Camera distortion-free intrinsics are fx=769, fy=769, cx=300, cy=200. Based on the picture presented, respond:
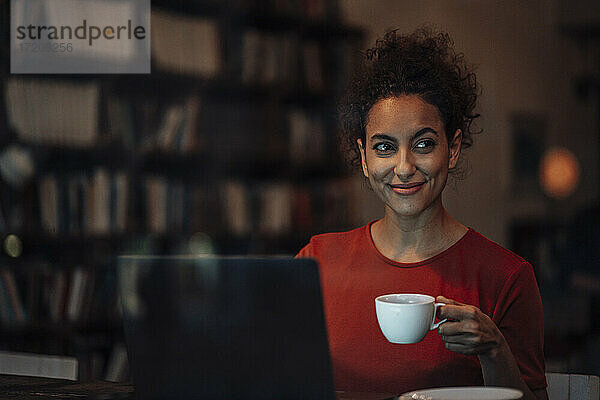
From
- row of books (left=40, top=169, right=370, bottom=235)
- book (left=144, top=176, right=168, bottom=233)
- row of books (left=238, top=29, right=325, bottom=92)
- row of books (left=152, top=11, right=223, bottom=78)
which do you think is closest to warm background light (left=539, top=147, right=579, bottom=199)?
row of books (left=40, top=169, right=370, bottom=235)

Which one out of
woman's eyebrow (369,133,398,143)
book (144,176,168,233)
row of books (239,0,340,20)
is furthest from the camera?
book (144,176,168,233)

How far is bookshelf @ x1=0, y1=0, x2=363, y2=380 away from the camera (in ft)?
8.52

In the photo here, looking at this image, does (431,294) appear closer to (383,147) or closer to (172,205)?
(383,147)

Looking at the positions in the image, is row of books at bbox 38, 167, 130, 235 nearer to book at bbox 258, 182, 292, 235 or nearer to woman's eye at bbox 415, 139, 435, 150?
book at bbox 258, 182, 292, 235

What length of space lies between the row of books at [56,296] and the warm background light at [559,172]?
1.51 metres

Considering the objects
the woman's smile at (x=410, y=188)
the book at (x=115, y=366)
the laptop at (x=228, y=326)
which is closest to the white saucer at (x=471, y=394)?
the laptop at (x=228, y=326)

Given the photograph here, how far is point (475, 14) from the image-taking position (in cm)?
241

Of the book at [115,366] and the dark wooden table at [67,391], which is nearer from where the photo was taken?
the dark wooden table at [67,391]

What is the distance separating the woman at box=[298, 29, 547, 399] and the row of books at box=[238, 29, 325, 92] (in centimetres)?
89

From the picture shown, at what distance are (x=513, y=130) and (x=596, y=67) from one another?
0.30 meters

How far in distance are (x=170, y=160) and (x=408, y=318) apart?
1674 mm

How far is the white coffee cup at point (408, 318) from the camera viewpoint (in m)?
1.13

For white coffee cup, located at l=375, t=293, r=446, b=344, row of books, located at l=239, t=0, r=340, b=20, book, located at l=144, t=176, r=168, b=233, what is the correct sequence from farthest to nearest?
book, located at l=144, t=176, r=168, b=233 → row of books, located at l=239, t=0, r=340, b=20 → white coffee cup, located at l=375, t=293, r=446, b=344

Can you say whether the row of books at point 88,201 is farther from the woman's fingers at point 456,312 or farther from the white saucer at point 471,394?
the white saucer at point 471,394
